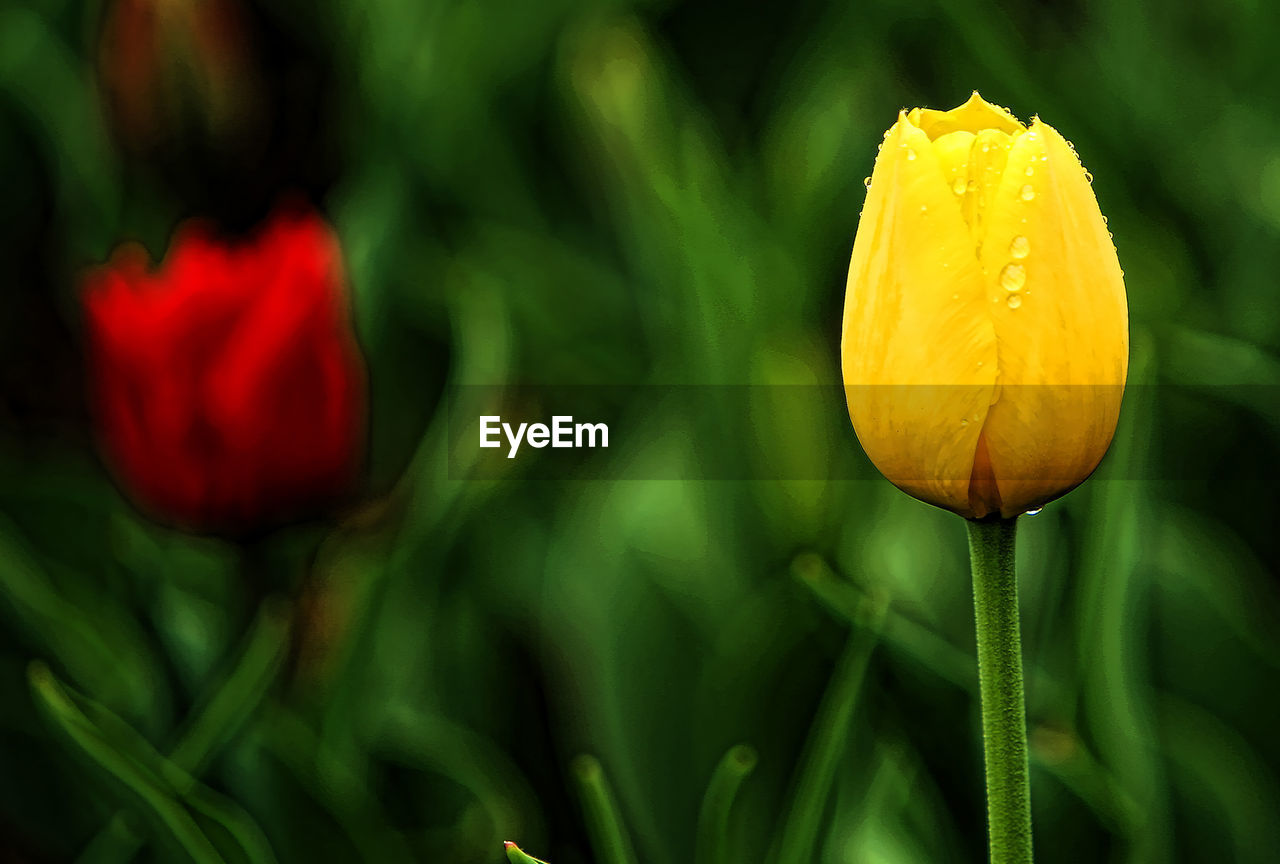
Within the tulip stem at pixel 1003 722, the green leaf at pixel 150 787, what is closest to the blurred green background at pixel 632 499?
the green leaf at pixel 150 787

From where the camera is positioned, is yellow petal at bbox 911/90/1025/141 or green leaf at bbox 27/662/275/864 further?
green leaf at bbox 27/662/275/864

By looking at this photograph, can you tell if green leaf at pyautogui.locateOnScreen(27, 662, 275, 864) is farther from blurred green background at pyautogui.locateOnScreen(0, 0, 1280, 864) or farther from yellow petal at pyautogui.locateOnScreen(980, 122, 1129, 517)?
yellow petal at pyautogui.locateOnScreen(980, 122, 1129, 517)

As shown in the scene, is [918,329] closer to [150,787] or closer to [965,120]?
[965,120]

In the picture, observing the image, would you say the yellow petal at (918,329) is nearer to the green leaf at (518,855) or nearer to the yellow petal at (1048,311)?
the yellow petal at (1048,311)

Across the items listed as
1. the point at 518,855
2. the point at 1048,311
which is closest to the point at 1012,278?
the point at 1048,311

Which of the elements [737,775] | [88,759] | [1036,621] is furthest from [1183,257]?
[88,759]

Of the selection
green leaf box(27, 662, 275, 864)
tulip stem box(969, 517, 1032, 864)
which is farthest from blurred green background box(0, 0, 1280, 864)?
tulip stem box(969, 517, 1032, 864)

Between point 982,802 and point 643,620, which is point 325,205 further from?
point 982,802
